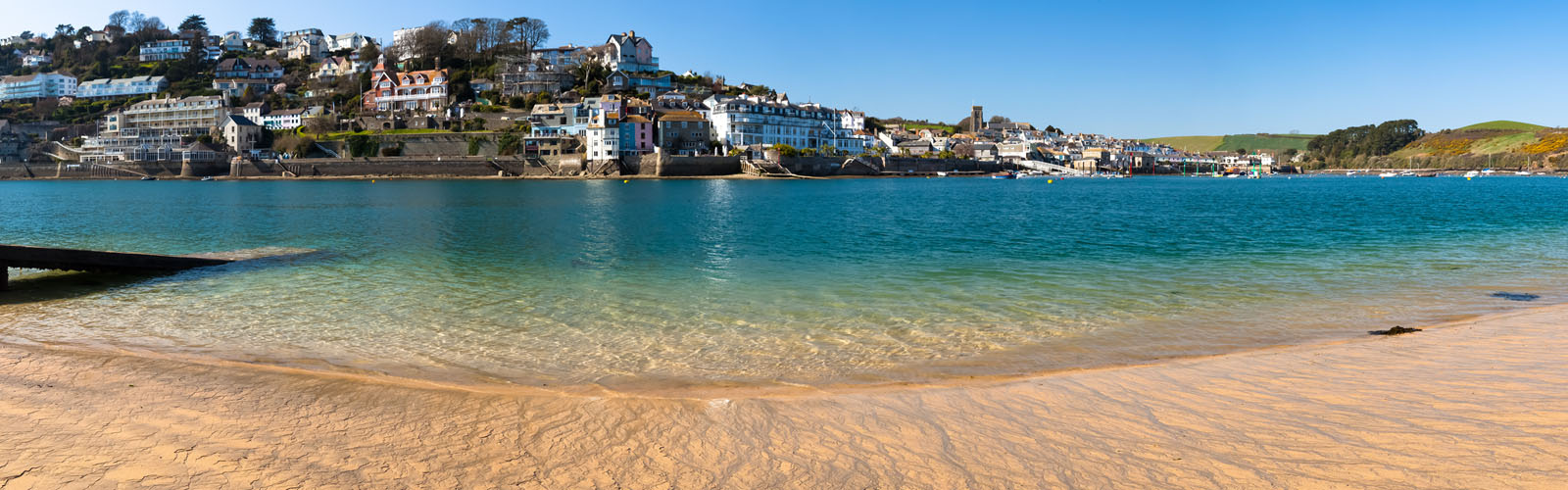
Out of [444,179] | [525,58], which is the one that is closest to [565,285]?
[444,179]

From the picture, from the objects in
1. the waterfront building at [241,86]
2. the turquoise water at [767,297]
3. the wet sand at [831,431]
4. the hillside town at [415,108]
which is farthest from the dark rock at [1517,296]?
the waterfront building at [241,86]

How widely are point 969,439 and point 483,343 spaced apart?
525 centimetres

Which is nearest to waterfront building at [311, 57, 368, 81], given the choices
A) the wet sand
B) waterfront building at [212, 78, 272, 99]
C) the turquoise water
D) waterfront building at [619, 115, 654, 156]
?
waterfront building at [212, 78, 272, 99]

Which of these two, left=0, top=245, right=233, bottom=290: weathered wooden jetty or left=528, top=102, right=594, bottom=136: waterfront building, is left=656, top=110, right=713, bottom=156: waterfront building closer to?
left=528, top=102, right=594, bottom=136: waterfront building

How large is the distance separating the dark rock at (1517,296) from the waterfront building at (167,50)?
540 ft

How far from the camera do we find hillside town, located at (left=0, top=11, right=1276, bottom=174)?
85.7 m

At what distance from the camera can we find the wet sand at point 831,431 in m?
3.85

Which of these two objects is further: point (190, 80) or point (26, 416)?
point (190, 80)

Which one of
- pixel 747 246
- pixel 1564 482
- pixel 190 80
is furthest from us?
pixel 190 80

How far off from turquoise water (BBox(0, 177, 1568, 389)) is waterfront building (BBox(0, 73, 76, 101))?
134619 mm

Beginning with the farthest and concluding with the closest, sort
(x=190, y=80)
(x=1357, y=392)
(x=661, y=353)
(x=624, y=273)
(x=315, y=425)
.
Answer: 1. (x=190, y=80)
2. (x=624, y=273)
3. (x=661, y=353)
4. (x=1357, y=392)
5. (x=315, y=425)

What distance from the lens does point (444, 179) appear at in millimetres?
80000

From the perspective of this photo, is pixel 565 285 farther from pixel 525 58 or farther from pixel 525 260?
pixel 525 58

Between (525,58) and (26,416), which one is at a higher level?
(525,58)
